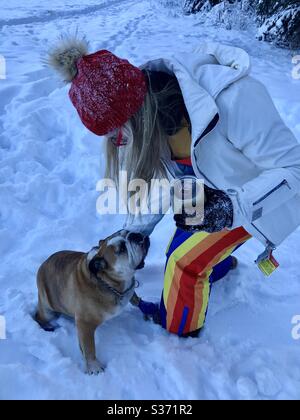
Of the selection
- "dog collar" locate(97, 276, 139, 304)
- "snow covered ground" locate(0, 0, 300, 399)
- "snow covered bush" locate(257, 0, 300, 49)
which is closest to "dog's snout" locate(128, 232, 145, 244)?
"dog collar" locate(97, 276, 139, 304)

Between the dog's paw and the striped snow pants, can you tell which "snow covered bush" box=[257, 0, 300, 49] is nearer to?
the striped snow pants

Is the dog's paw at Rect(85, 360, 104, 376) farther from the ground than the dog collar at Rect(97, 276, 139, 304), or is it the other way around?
the dog collar at Rect(97, 276, 139, 304)

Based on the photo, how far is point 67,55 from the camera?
6.31 feet

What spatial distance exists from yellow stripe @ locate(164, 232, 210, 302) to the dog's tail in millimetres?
1098

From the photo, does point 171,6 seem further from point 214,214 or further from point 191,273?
point 214,214

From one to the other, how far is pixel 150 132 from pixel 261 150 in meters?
0.52

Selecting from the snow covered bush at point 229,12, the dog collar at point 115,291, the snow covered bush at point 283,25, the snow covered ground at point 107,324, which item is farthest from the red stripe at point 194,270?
the snow covered bush at point 229,12

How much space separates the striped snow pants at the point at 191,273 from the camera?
232cm

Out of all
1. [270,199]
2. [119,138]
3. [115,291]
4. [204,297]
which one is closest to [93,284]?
[115,291]

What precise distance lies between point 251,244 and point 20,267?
73.7 inches

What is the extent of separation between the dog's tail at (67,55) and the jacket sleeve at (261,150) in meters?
0.75

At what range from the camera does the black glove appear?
5.90 feet

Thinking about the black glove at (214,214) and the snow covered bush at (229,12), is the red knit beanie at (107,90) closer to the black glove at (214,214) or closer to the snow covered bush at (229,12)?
the black glove at (214,214)
